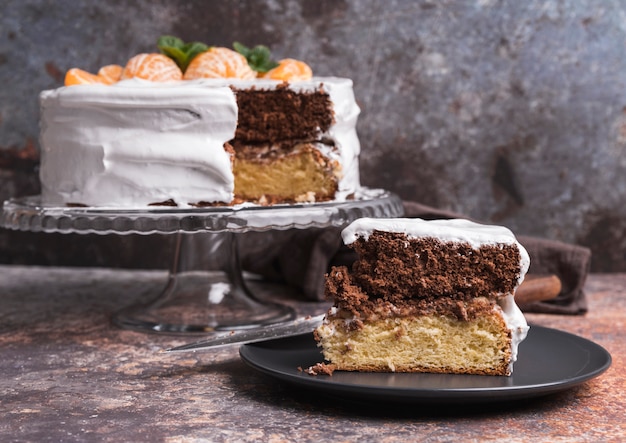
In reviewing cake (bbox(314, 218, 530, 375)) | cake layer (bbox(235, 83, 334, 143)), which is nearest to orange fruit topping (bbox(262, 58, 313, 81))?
cake layer (bbox(235, 83, 334, 143))

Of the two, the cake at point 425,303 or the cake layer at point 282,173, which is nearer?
the cake at point 425,303

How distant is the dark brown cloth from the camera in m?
3.02

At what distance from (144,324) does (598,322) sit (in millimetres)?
1387

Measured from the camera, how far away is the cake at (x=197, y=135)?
2.58 m

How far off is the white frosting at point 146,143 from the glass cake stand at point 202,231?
0.11m

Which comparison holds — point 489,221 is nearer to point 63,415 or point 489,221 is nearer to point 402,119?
point 402,119

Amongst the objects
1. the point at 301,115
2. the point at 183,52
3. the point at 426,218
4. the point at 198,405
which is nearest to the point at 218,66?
the point at 183,52

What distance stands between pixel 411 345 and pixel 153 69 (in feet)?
4.16

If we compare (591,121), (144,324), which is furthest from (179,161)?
(591,121)

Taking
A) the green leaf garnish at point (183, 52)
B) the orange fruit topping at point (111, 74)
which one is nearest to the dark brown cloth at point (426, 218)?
the green leaf garnish at point (183, 52)

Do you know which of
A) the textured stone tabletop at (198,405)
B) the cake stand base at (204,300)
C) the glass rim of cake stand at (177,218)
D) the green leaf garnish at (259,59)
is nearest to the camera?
the textured stone tabletop at (198,405)

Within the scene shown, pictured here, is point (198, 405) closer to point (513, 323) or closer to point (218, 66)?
point (513, 323)

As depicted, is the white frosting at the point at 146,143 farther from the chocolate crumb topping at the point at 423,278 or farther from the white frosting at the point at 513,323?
the white frosting at the point at 513,323

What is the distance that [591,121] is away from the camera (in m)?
3.68
